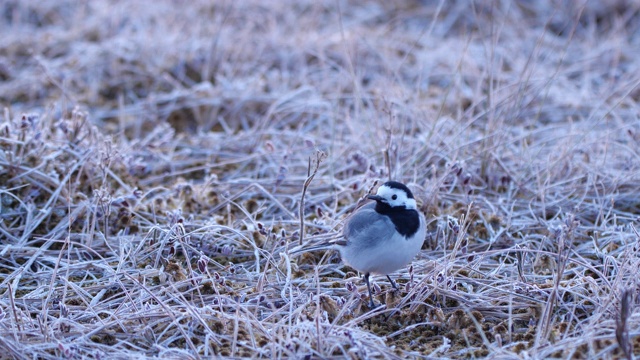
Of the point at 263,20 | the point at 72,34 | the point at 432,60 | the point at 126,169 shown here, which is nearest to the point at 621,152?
the point at 432,60

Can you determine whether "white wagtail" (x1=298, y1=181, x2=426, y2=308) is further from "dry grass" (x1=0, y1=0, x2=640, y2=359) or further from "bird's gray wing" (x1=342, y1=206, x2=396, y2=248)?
"dry grass" (x1=0, y1=0, x2=640, y2=359)

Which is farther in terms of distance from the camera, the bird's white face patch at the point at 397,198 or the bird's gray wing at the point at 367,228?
the bird's white face patch at the point at 397,198

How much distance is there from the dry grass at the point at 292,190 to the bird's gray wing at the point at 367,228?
0.25 metres

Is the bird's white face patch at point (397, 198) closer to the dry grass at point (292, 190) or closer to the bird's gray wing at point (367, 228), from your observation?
the bird's gray wing at point (367, 228)

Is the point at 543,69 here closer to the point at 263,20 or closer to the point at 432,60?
the point at 432,60

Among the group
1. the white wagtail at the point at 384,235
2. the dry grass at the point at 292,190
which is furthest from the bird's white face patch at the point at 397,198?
the dry grass at the point at 292,190

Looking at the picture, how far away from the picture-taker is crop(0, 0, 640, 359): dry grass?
355cm

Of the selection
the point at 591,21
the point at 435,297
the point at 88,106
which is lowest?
the point at 88,106

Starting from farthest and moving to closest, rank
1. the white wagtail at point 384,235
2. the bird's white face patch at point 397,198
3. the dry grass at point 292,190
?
the bird's white face patch at point 397,198 < the white wagtail at point 384,235 < the dry grass at point 292,190

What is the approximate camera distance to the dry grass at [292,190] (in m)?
3.55

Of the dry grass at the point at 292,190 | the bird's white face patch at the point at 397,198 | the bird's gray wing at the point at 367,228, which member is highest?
the bird's white face patch at the point at 397,198

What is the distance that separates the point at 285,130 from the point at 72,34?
3.26 metres

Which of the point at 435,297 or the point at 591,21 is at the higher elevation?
the point at 591,21

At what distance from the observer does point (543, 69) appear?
7270 mm
